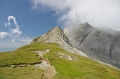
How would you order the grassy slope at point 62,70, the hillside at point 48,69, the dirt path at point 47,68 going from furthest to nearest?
the dirt path at point 47,68 < the hillside at point 48,69 < the grassy slope at point 62,70

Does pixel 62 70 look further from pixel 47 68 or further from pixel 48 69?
pixel 47 68

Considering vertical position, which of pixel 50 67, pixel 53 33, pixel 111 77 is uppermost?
pixel 53 33

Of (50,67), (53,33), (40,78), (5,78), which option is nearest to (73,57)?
(50,67)

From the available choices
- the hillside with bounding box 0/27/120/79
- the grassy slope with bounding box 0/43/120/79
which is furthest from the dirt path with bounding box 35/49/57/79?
the grassy slope with bounding box 0/43/120/79

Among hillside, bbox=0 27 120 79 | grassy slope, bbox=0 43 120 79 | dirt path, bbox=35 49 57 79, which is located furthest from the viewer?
dirt path, bbox=35 49 57 79

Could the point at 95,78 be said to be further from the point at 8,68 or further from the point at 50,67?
the point at 8,68

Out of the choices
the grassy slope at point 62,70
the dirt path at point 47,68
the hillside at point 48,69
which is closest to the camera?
the grassy slope at point 62,70

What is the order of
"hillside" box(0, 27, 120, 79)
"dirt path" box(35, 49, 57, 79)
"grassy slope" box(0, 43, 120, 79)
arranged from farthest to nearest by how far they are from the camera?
1. "dirt path" box(35, 49, 57, 79)
2. "hillside" box(0, 27, 120, 79)
3. "grassy slope" box(0, 43, 120, 79)

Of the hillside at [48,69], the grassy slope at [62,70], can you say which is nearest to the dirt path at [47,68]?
the hillside at [48,69]

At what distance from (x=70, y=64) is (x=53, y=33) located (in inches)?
4103

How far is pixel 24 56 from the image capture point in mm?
89562

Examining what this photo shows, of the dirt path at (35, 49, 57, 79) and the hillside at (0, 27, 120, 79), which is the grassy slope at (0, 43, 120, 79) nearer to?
the hillside at (0, 27, 120, 79)

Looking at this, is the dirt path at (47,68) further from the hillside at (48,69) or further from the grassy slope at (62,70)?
the grassy slope at (62,70)

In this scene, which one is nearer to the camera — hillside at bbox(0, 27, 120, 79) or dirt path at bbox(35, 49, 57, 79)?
hillside at bbox(0, 27, 120, 79)
